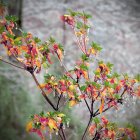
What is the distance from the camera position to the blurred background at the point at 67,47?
3.93 m

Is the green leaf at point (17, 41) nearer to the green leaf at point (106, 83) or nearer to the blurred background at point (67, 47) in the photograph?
the green leaf at point (106, 83)

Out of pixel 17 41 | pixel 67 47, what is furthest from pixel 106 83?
pixel 67 47

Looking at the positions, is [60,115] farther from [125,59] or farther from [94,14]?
[94,14]

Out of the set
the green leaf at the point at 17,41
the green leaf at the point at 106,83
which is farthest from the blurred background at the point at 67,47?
the green leaf at the point at 17,41

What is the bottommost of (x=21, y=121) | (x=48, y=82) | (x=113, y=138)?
(x=21, y=121)

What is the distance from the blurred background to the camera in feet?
12.9

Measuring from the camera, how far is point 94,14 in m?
7.32

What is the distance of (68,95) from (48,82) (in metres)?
0.16

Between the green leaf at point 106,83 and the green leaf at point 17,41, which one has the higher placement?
the green leaf at point 17,41

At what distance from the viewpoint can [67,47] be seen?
6355 mm

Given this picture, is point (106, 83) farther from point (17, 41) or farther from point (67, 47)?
point (67, 47)

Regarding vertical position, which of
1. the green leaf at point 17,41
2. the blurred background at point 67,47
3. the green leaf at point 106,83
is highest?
the green leaf at point 17,41

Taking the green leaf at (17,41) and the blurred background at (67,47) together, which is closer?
the green leaf at (17,41)

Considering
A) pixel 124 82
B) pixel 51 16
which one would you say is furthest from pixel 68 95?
pixel 51 16
